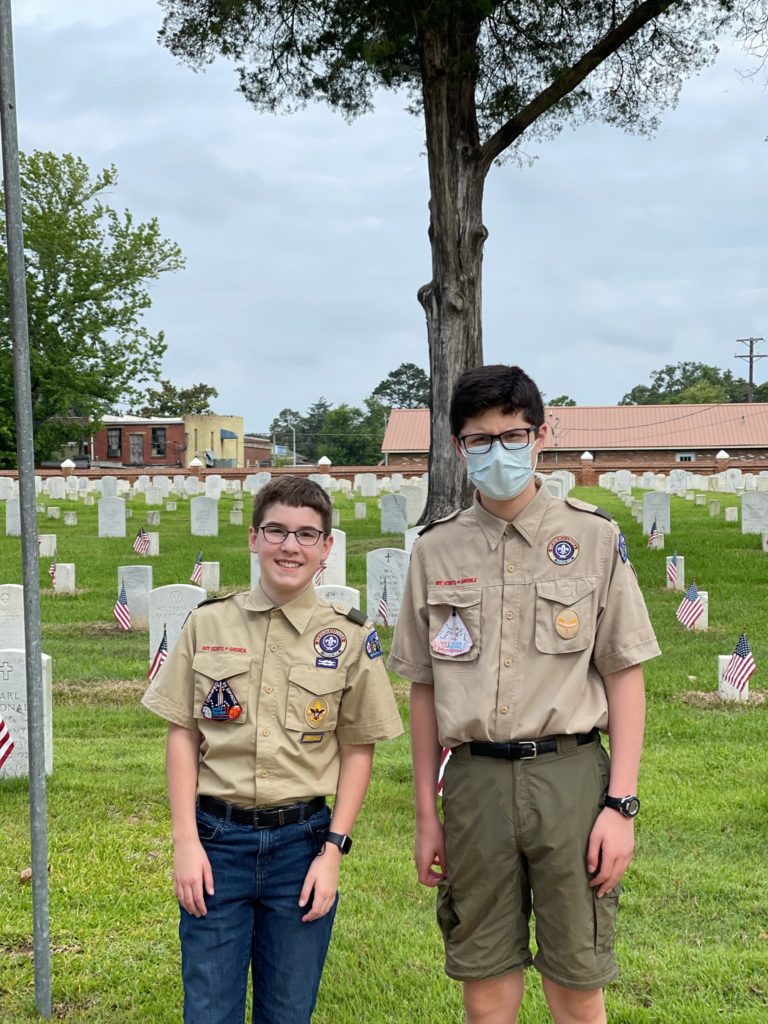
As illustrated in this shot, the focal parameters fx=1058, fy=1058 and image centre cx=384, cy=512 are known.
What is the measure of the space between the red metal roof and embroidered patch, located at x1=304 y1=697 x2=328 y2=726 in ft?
156

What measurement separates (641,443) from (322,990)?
49108mm

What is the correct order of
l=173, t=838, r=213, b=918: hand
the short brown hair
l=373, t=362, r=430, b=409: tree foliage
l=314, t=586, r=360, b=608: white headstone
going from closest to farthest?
l=173, t=838, r=213, b=918: hand
the short brown hair
l=314, t=586, r=360, b=608: white headstone
l=373, t=362, r=430, b=409: tree foliage

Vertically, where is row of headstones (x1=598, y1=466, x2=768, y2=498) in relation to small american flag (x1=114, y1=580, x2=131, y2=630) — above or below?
above

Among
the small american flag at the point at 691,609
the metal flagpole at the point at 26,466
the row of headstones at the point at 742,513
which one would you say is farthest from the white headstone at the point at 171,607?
the row of headstones at the point at 742,513

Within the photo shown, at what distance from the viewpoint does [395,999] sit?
11.6 feet

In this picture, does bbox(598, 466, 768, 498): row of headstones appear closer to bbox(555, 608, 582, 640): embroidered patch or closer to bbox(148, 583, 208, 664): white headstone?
bbox(148, 583, 208, 664): white headstone

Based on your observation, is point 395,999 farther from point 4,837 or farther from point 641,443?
point 641,443

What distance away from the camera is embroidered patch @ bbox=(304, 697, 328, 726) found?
256cm

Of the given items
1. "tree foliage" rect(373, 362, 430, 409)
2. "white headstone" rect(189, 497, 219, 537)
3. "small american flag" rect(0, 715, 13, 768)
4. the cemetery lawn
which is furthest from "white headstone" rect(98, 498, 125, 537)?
"tree foliage" rect(373, 362, 430, 409)

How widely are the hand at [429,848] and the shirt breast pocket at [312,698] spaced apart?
337 millimetres

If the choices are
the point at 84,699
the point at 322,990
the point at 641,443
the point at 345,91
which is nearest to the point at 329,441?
the point at 641,443

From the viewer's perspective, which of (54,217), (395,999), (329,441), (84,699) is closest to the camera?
(395,999)

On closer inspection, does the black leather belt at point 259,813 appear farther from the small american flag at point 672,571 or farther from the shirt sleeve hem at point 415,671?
the small american flag at point 672,571

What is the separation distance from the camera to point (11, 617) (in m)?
8.23
